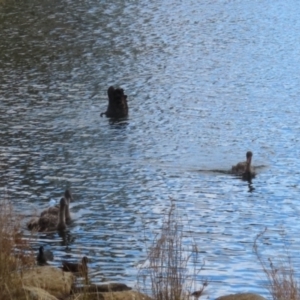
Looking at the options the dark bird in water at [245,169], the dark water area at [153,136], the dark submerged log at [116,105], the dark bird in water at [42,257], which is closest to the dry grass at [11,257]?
the dark bird in water at [42,257]

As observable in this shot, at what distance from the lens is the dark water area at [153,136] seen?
1545 centimetres

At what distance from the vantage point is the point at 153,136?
75.3 feet

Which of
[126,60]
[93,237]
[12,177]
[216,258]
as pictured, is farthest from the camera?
[126,60]

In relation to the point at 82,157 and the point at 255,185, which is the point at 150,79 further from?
the point at 255,185

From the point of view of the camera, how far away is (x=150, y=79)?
30.4 meters

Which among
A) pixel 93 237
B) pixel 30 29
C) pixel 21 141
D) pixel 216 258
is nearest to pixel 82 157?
pixel 21 141

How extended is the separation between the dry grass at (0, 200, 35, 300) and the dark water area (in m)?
1.92

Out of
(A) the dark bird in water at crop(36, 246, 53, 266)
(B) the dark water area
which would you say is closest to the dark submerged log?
(B) the dark water area

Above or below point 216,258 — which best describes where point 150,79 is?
above

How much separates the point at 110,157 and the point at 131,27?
71.6 ft

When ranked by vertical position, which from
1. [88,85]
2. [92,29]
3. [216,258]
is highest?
[92,29]

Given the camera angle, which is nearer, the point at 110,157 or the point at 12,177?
the point at 12,177

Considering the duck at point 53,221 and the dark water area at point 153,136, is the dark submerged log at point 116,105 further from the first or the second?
the duck at point 53,221

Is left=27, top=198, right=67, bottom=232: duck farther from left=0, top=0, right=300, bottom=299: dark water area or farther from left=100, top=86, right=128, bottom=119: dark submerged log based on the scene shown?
left=100, top=86, right=128, bottom=119: dark submerged log
